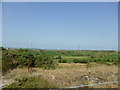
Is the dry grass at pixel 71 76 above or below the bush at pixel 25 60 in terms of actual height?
below

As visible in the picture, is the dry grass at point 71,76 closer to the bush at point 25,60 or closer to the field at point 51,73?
the field at point 51,73

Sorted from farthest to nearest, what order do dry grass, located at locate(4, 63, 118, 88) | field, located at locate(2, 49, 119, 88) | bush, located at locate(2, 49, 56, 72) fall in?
bush, located at locate(2, 49, 56, 72) < dry grass, located at locate(4, 63, 118, 88) < field, located at locate(2, 49, 119, 88)

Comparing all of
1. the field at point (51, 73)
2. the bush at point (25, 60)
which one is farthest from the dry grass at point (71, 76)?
the bush at point (25, 60)

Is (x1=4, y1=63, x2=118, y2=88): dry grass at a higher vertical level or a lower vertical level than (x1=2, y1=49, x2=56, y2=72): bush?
lower

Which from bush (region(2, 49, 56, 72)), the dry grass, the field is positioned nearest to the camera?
the field

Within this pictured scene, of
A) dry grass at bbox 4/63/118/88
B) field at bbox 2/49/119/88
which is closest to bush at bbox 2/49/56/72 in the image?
field at bbox 2/49/119/88

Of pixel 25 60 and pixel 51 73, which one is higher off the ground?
pixel 25 60

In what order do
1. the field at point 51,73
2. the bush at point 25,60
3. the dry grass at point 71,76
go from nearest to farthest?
the field at point 51,73 < the dry grass at point 71,76 < the bush at point 25,60

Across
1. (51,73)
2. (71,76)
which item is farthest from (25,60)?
(71,76)

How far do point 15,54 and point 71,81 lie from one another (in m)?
2.44

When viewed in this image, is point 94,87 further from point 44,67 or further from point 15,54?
point 15,54

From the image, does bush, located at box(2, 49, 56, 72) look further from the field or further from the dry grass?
the dry grass

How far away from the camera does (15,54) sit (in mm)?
4234

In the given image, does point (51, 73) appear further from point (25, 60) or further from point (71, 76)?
point (25, 60)
